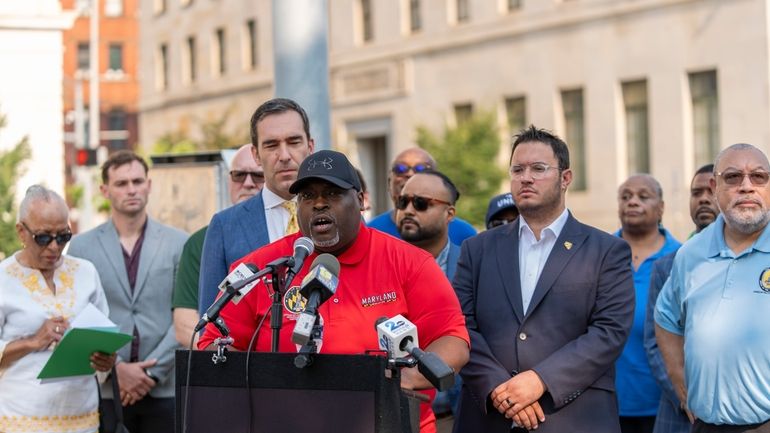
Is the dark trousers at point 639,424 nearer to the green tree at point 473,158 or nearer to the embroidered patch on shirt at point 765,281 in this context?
the embroidered patch on shirt at point 765,281

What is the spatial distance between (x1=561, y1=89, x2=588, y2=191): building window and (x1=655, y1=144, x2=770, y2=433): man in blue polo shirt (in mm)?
25652

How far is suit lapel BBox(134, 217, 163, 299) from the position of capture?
897cm

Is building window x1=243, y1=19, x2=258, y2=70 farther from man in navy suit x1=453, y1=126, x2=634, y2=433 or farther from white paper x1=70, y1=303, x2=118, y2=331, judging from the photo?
man in navy suit x1=453, y1=126, x2=634, y2=433

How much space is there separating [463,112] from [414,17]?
357 cm

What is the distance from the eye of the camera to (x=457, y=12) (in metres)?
36.2

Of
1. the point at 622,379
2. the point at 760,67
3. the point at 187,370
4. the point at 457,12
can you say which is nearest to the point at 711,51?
the point at 760,67

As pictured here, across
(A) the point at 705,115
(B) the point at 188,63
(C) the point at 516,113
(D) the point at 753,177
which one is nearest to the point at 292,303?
(D) the point at 753,177

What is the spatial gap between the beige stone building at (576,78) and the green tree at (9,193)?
17964 millimetres

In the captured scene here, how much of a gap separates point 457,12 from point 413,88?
2.81 metres

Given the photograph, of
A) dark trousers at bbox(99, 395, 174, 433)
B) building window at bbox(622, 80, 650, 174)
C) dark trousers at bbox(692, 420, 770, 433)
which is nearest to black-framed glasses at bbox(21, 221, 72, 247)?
dark trousers at bbox(99, 395, 174, 433)

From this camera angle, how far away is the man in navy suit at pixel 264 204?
6488mm

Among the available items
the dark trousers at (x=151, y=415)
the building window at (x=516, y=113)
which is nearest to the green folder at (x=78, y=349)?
the dark trousers at (x=151, y=415)

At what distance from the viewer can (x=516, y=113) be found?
34062 millimetres

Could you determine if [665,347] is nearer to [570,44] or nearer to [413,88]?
[570,44]
